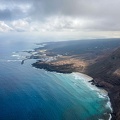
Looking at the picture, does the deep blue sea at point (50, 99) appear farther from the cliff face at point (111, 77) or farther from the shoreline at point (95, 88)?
the cliff face at point (111, 77)

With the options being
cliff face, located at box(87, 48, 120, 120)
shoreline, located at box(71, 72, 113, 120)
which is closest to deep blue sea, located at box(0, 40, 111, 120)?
shoreline, located at box(71, 72, 113, 120)

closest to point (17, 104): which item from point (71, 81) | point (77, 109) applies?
point (77, 109)

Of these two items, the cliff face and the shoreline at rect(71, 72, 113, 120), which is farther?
the cliff face

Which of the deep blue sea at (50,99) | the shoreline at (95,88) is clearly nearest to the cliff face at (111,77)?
the shoreline at (95,88)

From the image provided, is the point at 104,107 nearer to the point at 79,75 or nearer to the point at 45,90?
the point at 45,90

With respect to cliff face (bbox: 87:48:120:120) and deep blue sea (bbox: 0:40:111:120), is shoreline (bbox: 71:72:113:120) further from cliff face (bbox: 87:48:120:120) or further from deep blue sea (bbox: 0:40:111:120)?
cliff face (bbox: 87:48:120:120)

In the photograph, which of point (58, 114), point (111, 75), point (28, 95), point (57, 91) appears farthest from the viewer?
point (111, 75)

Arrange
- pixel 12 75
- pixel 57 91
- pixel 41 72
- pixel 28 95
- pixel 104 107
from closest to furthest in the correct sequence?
1. pixel 104 107
2. pixel 28 95
3. pixel 57 91
4. pixel 12 75
5. pixel 41 72
